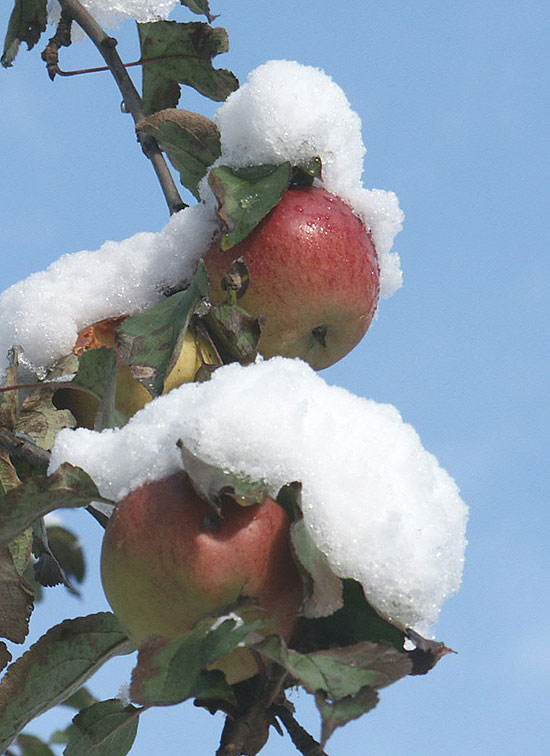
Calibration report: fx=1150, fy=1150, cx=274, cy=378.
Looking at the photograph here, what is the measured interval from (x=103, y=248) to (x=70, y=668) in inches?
19.7

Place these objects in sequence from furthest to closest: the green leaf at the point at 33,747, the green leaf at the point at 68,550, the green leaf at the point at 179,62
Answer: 1. the green leaf at the point at 68,550
2. the green leaf at the point at 33,747
3. the green leaf at the point at 179,62

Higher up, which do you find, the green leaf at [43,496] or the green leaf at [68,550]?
the green leaf at [68,550]

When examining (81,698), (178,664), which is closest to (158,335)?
(178,664)

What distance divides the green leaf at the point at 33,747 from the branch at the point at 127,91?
1.24 meters

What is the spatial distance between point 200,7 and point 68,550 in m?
1.40

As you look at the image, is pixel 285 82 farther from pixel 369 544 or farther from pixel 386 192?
pixel 369 544

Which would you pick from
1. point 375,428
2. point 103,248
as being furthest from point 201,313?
point 375,428

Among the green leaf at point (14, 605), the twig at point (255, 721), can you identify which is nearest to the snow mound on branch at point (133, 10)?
the green leaf at point (14, 605)

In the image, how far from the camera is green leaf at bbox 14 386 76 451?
122 cm

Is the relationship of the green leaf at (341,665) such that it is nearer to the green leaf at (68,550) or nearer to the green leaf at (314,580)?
the green leaf at (314,580)

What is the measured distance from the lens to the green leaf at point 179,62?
153 cm

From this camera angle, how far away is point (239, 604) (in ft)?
2.78

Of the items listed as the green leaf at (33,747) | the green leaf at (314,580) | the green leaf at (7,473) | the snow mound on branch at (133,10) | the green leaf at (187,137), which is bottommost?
the green leaf at (314,580)

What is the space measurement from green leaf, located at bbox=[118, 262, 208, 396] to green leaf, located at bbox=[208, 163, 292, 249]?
85 mm
